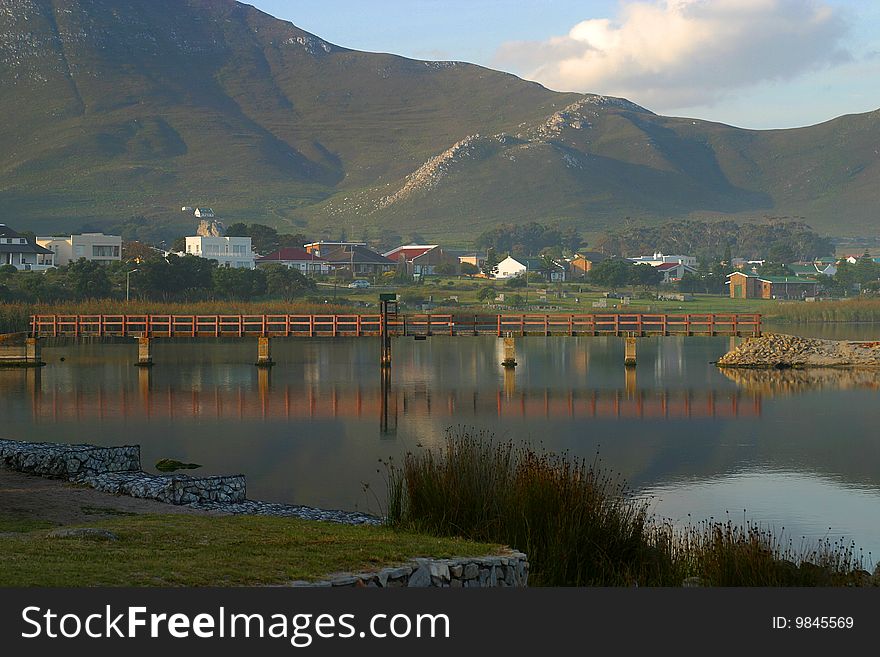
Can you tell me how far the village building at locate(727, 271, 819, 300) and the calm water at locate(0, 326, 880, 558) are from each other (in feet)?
268

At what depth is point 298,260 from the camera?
158 meters

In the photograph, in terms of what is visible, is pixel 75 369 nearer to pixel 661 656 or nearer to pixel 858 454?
pixel 858 454

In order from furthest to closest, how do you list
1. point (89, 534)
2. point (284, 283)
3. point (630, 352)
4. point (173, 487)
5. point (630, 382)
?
point (284, 283)
point (630, 352)
point (630, 382)
point (173, 487)
point (89, 534)

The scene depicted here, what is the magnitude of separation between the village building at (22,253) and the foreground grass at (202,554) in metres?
114

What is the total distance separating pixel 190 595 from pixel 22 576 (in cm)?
187

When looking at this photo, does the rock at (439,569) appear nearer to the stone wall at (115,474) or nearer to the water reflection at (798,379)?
the stone wall at (115,474)

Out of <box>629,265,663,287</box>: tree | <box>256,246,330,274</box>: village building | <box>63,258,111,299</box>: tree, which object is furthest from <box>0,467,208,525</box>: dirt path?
<box>256,246,330,274</box>: village building

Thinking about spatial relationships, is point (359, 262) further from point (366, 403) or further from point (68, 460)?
point (68, 460)

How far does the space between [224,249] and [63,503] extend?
432ft

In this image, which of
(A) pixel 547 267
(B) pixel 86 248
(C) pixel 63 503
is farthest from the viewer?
(A) pixel 547 267

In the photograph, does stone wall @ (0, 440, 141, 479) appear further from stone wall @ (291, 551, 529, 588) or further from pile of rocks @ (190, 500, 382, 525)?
stone wall @ (291, 551, 529, 588)

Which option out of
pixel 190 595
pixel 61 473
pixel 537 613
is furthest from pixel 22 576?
pixel 61 473

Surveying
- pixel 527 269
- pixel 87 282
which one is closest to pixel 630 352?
pixel 87 282

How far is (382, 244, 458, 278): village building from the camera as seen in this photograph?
17362 cm
